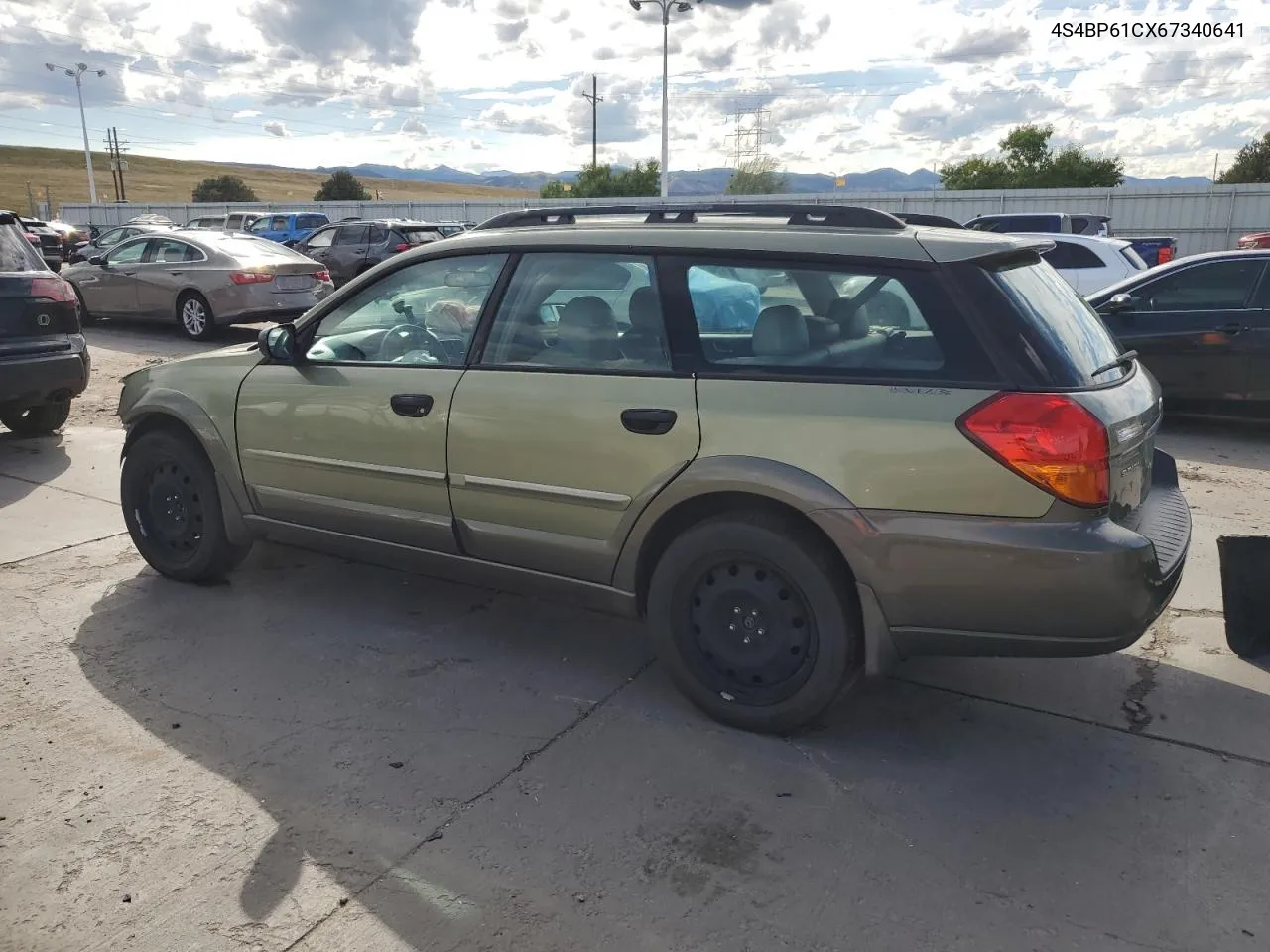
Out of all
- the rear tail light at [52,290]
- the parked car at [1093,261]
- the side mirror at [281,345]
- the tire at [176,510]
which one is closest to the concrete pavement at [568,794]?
the tire at [176,510]

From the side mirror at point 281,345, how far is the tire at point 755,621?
1.98 meters

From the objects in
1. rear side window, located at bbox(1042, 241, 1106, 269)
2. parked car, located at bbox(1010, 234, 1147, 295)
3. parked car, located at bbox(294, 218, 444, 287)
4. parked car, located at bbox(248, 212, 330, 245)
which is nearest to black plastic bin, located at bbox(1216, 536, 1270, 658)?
parked car, located at bbox(1010, 234, 1147, 295)

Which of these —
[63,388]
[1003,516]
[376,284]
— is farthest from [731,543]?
[63,388]

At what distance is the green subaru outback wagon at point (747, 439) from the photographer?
2.98 meters

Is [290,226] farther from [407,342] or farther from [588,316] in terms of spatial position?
[588,316]

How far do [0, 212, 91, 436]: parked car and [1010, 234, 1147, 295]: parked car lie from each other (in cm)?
1062

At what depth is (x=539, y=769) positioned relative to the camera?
3250 mm

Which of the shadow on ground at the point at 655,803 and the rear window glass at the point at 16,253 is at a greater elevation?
the rear window glass at the point at 16,253

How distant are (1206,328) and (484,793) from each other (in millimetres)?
7241

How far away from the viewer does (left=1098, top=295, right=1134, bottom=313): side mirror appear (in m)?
7.91

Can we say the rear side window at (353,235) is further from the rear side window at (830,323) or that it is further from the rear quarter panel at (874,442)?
the rear quarter panel at (874,442)

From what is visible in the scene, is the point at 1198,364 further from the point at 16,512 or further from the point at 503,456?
the point at 16,512

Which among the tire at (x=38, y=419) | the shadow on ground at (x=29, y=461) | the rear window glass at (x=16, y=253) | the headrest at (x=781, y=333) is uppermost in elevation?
the rear window glass at (x=16, y=253)

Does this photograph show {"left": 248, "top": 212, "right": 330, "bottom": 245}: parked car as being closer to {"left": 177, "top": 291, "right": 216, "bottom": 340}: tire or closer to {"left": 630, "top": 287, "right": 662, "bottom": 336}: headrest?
{"left": 177, "top": 291, "right": 216, "bottom": 340}: tire
